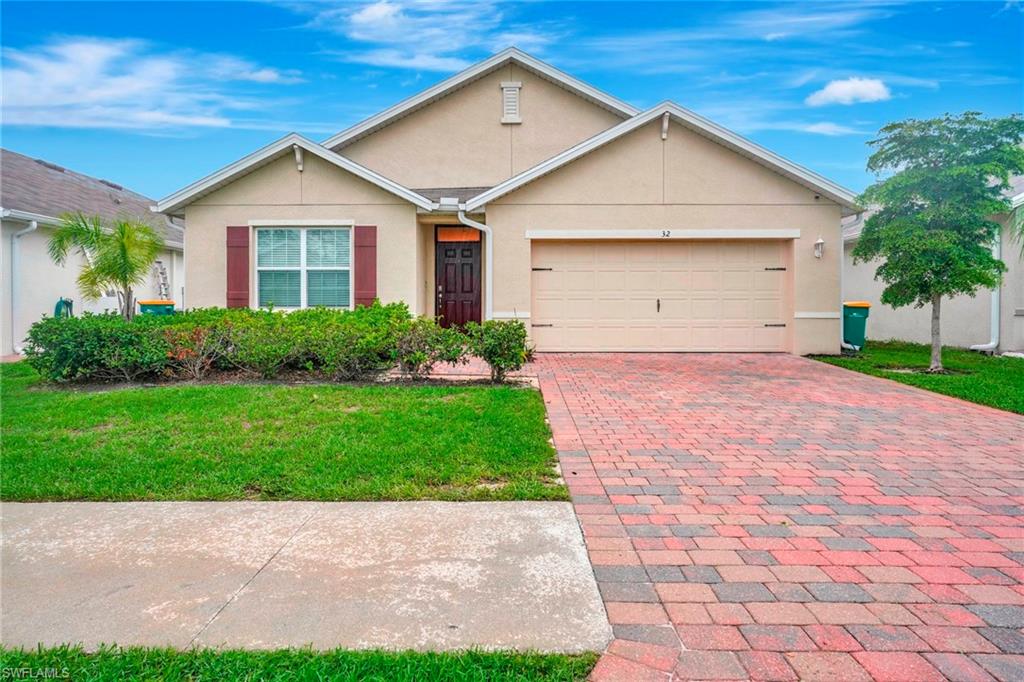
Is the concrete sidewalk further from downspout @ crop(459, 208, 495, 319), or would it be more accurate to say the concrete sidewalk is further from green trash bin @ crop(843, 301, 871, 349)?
green trash bin @ crop(843, 301, 871, 349)

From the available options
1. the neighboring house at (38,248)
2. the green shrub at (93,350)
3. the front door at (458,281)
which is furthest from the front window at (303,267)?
the neighboring house at (38,248)

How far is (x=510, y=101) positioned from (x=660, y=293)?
620 centimetres

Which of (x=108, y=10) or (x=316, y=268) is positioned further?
(x=316, y=268)

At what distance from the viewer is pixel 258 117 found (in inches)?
789

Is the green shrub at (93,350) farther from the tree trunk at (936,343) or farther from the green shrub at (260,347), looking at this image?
the tree trunk at (936,343)

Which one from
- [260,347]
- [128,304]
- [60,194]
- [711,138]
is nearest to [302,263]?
[128,304]

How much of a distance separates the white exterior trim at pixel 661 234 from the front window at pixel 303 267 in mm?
3813

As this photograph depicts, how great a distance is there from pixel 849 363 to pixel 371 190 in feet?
31.6

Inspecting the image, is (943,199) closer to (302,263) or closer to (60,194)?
(302,263)

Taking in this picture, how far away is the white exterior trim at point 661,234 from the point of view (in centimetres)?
Answer: 1204

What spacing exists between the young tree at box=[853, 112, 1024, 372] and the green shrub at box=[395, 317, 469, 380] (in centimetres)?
760

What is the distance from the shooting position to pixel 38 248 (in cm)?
1308

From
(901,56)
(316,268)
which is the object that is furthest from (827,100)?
(316,268)

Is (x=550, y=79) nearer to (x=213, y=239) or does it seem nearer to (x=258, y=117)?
(x=213, y=239)
